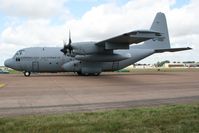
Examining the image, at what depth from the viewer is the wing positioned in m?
24.3

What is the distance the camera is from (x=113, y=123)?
24.9ft

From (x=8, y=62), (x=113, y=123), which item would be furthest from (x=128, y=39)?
(x=113, y=123)

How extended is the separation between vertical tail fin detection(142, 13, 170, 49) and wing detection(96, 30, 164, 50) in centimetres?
900

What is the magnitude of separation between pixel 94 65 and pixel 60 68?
3.94 meters

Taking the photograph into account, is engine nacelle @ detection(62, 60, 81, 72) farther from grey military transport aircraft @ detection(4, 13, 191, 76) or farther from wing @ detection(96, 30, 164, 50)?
wing @ detection(96, 30, 164, 50)

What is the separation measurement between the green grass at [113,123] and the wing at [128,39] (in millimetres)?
15574

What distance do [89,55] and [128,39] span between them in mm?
5532

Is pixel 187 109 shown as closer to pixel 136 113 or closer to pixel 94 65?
pixel 136 113

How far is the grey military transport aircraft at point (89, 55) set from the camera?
3039 centimetres

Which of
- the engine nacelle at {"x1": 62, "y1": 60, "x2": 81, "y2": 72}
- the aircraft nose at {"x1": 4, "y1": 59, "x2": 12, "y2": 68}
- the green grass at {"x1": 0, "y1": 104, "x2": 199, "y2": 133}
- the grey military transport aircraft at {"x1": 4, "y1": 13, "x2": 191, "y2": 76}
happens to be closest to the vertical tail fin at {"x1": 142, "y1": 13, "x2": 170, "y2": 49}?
the grey military transport aircraft at {"x1": 4, "y1": 13, "x2": 191, "y2": 76}

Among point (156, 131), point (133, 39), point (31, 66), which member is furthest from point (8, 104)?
point (31, 66)

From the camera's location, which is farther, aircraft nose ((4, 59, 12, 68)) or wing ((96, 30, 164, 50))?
aircraft nose ((4, 59, 12, 68))

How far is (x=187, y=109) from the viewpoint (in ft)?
32.0

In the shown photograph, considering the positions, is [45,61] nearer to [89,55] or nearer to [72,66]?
[72,66]
